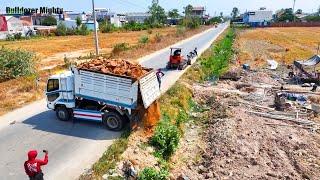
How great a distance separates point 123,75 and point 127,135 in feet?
8.60

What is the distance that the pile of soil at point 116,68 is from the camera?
16.4 m

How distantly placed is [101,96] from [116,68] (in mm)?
1441

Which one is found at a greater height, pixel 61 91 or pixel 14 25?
pixel 14 25

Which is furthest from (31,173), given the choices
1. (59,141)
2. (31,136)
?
(31,136)

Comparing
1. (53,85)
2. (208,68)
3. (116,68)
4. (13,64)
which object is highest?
(116,68)

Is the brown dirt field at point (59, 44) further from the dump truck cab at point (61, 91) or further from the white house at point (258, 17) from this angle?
the white house at point (258, 17)

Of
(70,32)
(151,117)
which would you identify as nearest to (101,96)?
(151,117)

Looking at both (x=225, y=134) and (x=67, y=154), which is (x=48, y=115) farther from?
(x=225, y=134)

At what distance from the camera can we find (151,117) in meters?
16.9

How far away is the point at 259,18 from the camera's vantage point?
149 metres

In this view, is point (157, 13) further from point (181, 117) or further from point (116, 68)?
point (116, 68)

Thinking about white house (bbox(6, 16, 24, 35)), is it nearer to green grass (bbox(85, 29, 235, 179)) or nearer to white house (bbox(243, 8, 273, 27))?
green grass (bbox(85, 29, 235, 179))

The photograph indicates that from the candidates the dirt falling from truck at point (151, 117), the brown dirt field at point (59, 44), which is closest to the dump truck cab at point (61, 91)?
the dirt falling from truck at point (151, 117)

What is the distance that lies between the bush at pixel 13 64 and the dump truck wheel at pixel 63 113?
1219 centimetres
